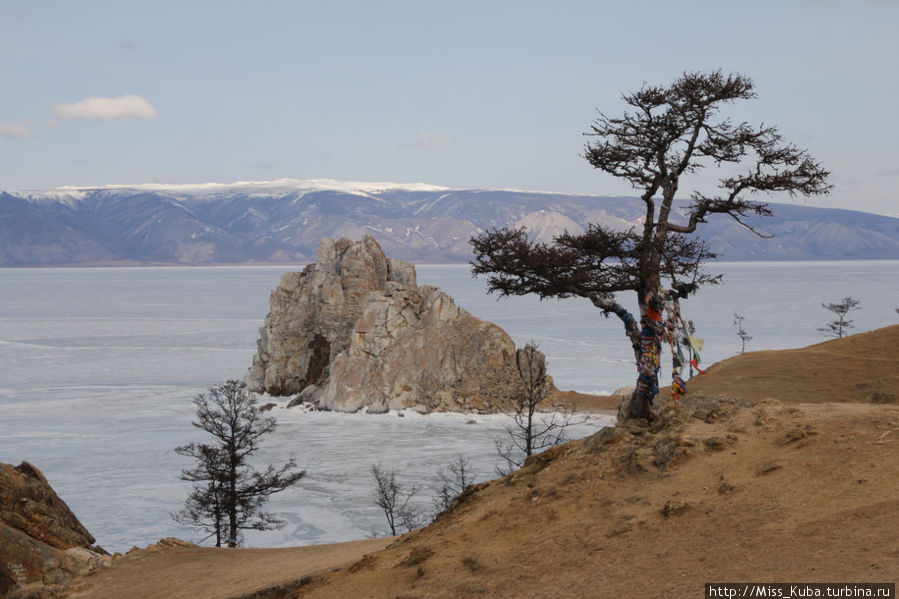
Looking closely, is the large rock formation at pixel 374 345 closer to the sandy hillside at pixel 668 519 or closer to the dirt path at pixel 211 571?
the dirt path at pixel 211 571

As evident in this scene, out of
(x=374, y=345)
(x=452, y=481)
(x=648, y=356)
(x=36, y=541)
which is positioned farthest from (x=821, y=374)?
(x=374, y=345)

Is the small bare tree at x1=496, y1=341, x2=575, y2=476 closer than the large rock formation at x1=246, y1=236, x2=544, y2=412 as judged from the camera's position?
Yes

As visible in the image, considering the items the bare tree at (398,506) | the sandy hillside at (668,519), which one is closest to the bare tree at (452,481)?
the bare tree at (398,506)

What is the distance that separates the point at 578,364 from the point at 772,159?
67609 millimetres

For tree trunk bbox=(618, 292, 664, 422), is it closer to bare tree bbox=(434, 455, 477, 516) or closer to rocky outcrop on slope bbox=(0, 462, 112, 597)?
rocky outcrop on slope bbox=(0, 462, 112, 597)

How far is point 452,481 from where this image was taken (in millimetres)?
37875

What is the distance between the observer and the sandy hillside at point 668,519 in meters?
9.71

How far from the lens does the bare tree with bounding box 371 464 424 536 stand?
31.5 meters

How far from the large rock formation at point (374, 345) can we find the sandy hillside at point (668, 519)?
44.0 metres

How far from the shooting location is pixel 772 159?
17.0 metres

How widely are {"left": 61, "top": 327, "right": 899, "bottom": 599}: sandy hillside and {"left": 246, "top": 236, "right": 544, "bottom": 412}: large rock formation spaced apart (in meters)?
44.0

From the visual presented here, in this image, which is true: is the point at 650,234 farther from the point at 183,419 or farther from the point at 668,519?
the point at 183,419

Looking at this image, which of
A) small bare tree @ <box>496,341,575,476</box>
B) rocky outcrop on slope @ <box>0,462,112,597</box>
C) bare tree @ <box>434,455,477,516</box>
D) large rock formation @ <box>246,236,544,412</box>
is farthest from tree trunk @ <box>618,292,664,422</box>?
large rock formation @ <box>246,236,544,412</box>

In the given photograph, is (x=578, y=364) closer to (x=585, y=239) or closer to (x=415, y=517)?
(x=415, y=517)
